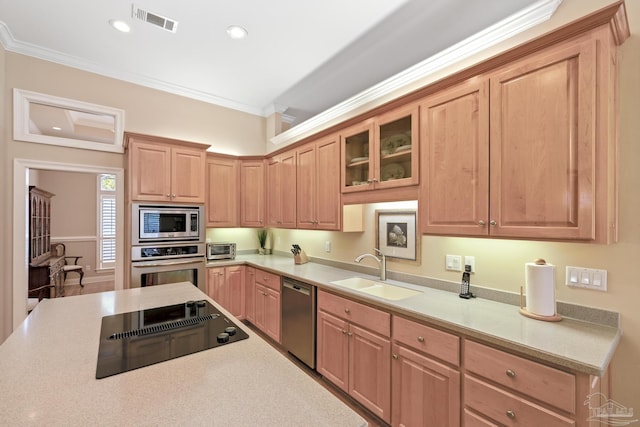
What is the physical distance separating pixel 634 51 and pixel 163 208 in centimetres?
403

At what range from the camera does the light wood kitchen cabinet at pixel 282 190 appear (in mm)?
3551

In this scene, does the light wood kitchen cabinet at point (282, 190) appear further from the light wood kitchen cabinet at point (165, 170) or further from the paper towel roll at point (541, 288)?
the paper towel roll at point (541, 288)

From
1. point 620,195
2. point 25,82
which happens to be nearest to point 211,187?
point 25,82

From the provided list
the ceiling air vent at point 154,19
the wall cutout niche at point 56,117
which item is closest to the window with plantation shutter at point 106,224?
the wall cutout niche at point 56,117

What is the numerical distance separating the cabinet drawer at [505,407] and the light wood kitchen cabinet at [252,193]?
3295 millimetres

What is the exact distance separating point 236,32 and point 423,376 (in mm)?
3192

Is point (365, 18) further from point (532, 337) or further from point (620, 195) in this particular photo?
point (532, 337)

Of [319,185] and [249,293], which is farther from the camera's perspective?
[249,293]

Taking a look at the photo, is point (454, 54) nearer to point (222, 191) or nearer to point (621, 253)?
point (621, 253)

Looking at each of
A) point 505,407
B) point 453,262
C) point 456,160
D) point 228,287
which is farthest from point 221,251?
point 505,407

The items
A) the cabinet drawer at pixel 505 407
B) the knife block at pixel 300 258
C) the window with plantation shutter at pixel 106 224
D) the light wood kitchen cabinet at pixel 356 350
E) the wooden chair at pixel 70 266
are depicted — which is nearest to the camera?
the cabinet drawer at pixel 505 407

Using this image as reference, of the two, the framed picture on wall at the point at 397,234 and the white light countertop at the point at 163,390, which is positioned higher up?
the framed picture on wall at the point at 397,234

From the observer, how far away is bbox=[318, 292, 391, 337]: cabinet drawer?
1.96 metres

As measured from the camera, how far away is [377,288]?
102 inches
